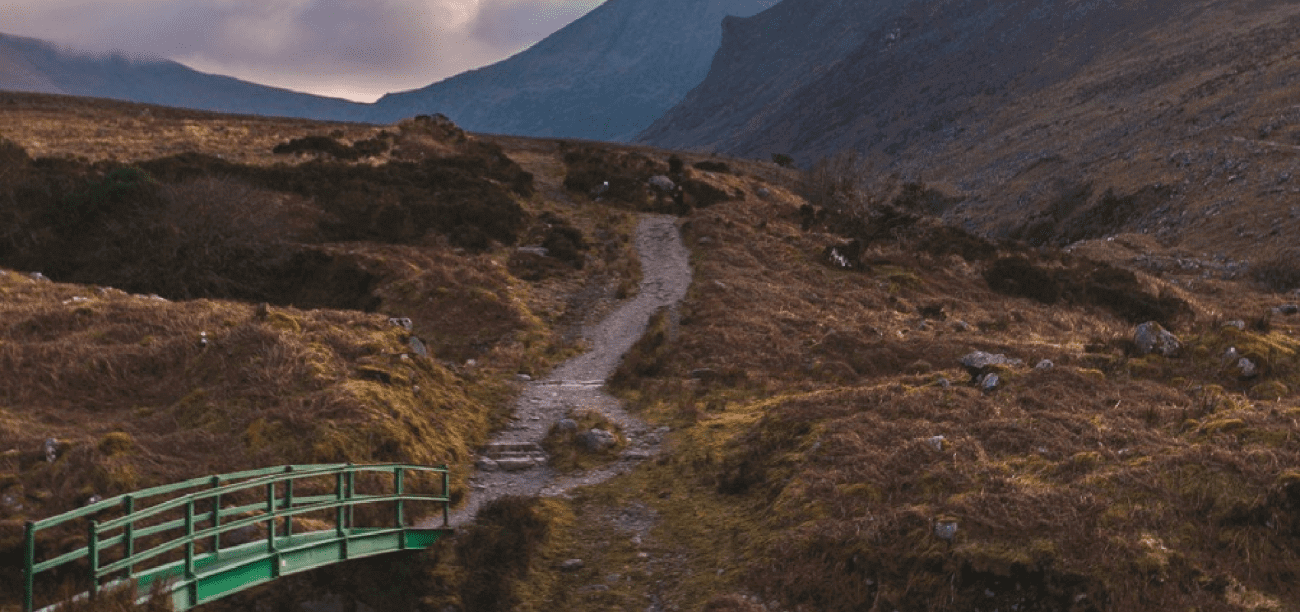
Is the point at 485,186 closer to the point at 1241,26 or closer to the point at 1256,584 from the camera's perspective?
the point at 1256,584

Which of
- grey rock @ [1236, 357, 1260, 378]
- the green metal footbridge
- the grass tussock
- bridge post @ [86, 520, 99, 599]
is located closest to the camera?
bridge post @ [86, 520, 99, 599]

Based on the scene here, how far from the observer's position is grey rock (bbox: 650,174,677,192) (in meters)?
46.5

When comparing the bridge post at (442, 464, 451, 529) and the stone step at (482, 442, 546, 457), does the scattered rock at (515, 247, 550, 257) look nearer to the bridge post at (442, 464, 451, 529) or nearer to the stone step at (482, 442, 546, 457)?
the stone step at (482, 442, 546, 457)

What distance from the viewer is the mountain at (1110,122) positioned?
176 feet

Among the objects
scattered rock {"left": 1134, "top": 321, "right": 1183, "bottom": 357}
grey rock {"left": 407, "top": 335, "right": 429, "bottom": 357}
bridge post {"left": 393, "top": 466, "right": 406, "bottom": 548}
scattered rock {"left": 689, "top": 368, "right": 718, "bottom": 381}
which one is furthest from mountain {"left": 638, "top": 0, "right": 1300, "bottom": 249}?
bridge post {"left": 393, "top": 466, "right": 406, "bottom": 548}

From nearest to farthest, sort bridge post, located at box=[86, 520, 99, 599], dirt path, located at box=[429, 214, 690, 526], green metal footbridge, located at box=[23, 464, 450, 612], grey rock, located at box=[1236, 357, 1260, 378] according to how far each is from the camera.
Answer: bridge post, located at box=[86, 520, 99, 599] < green metal footbridge, located at box=[23, 464, 450, 612] < dirt path, located at box=[429, 214, 690, 526] < grey rock, located at box=[1236, 357, 1260, 378]

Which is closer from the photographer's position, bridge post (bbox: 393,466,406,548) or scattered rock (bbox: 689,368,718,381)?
bridge post (bbox: 393,466,406,548)

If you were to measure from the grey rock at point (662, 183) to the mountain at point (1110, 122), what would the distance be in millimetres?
12673

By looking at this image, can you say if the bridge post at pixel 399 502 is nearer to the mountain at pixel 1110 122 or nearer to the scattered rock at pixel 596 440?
the scattered rock at pixel 596 440

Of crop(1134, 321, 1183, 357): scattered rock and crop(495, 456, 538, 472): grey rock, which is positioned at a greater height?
crop(1134, 321, 1183, 357): scattered rock

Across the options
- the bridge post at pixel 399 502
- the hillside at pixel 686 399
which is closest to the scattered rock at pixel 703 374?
the hillside at pixel 686 399

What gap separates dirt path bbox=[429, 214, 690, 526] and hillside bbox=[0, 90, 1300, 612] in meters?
0.53

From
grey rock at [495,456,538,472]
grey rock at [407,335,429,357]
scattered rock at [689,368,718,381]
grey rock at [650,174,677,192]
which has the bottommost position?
grey rock at [495,456,538,472]

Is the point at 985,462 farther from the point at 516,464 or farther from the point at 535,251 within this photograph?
the point at 535,251
